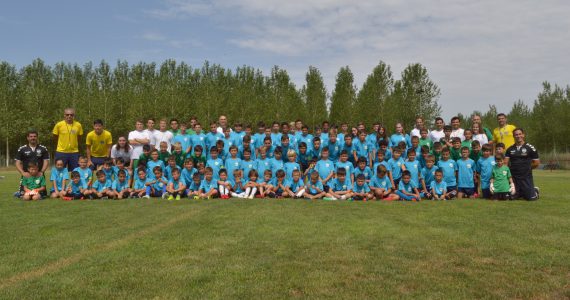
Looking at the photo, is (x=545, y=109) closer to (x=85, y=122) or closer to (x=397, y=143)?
(x=397, y=143)

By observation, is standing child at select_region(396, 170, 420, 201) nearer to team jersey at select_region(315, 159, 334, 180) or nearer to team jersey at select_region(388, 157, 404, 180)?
team jersey at select_region(388, 157, 404, 180)

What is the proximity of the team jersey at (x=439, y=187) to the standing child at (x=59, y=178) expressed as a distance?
1026 centimetres

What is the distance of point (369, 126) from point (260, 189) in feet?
90.0

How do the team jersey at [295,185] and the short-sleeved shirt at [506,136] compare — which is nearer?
the team jersey at [295,185]

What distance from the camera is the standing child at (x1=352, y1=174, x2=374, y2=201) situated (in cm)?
1122

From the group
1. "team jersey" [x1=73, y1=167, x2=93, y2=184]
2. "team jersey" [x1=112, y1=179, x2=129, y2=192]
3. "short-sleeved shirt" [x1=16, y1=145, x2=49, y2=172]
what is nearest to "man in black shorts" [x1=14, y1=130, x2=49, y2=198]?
"short-sleeved shirt" [x1=16, y1=145, x2=49, y2=172]

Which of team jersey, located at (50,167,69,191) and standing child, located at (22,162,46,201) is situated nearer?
standing child, located at (22,162,46,201)

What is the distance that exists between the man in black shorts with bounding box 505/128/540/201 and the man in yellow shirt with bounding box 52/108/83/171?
1224 centimetres

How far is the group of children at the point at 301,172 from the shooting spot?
11273 mm

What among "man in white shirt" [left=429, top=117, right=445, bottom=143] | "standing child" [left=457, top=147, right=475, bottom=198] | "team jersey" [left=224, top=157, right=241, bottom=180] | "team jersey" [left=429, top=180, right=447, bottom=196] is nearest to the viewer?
"team jersey" [left=429, top=180, right=447, bottom=196]

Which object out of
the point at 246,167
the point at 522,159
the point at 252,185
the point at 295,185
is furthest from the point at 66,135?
the point at 522,159

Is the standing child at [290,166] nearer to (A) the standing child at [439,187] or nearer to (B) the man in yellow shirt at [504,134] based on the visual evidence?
(A) the standing child at [439,187]

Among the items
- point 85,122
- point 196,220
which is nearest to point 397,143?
point 196,220

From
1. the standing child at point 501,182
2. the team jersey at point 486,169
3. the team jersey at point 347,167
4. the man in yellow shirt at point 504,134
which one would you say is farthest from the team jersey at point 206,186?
the man in yellow shirt at point 504,134
